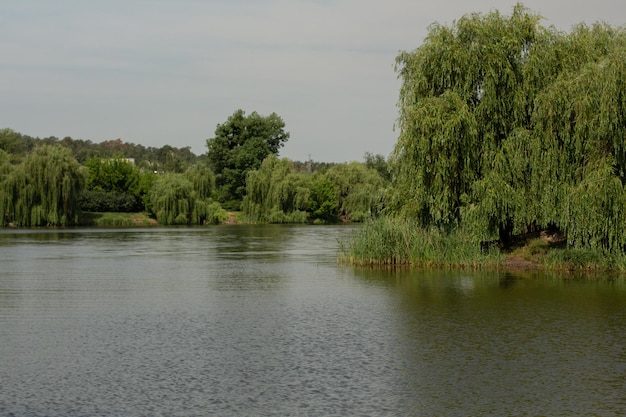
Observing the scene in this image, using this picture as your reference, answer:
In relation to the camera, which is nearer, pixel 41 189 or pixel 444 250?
pixel 444 250

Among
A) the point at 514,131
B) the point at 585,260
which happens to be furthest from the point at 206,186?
the point at 585,260

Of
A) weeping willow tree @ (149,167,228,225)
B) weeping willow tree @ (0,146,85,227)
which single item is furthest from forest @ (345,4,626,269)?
weeping willow tree @ (149,167,228,225)

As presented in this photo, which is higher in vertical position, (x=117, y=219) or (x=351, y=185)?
(x=351, y=185)

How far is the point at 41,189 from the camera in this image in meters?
69.1

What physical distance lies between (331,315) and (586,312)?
6.86 meters

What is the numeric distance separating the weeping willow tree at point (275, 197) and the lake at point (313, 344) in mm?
56557

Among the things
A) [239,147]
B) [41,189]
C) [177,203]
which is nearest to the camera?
[41,189]

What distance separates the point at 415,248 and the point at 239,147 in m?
79.7

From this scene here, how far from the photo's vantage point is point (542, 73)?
102 feet

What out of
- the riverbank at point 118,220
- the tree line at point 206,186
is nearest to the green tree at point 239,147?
the tree line at point 206,186

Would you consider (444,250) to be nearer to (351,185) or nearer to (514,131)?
(514,131)

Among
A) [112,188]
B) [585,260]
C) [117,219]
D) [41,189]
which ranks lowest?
[585,260]

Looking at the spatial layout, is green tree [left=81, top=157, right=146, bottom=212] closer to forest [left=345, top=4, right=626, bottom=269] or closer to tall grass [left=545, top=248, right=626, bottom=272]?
forest [left=345, top=4, right=626, bottom=269]

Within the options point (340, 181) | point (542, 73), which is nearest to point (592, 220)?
point (542, 73)
